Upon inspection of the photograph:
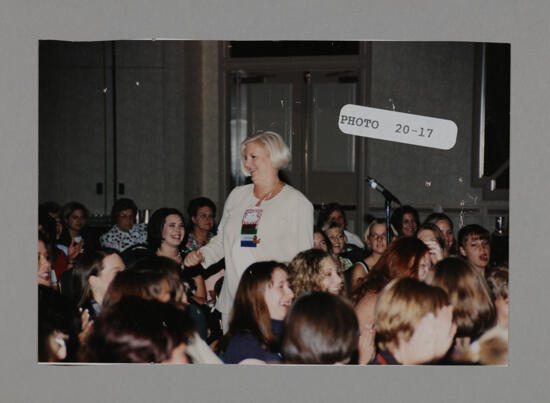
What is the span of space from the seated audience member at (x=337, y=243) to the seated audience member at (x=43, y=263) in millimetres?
1246

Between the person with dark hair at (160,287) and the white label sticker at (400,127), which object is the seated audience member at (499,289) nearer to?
the white label sticker at (400,127)

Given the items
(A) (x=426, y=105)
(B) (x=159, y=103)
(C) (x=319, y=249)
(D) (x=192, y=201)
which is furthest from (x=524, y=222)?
(B) (x=159, y=103)

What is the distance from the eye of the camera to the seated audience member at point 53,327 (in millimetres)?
3618

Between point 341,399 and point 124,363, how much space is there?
968 millimetres

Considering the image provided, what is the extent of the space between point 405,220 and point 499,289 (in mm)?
508

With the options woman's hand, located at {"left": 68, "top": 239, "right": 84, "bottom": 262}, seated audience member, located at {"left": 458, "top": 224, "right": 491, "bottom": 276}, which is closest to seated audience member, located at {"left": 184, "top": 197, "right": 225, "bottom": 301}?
woman's hand, located at {"left": 68, "top": 239, "right": 84, "bottom": 262}

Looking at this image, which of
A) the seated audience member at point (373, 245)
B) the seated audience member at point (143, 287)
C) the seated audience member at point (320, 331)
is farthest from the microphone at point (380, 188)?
the seated audience member at point (143, 287)

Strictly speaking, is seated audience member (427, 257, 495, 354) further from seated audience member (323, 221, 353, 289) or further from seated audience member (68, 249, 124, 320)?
seated audience member (68, 249, 124, 320)

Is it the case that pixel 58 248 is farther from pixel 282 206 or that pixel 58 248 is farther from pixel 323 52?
pixel 323 52

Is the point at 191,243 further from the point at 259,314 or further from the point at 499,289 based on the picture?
the point at 499,289

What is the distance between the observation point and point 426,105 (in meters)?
3.60

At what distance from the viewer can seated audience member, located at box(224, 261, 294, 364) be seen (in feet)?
11.0

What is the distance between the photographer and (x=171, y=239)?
364 cm

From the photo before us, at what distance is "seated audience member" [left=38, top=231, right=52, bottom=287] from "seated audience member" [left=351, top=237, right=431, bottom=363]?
1.36 meters
